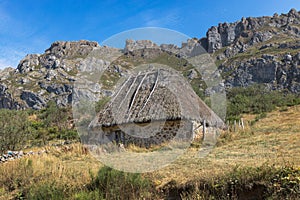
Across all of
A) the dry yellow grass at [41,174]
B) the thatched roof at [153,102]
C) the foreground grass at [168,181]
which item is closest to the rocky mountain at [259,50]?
the thatched roof at [153,102]

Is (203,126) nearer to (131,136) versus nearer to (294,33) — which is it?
(131,136)

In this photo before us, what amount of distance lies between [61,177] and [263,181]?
5.06 m

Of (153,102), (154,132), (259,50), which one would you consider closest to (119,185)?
(154,132)

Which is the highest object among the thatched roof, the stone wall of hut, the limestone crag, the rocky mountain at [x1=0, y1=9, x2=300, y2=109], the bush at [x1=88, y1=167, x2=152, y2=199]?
the limestone crag

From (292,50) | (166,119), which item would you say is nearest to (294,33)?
(292,50)

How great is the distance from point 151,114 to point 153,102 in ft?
3.26

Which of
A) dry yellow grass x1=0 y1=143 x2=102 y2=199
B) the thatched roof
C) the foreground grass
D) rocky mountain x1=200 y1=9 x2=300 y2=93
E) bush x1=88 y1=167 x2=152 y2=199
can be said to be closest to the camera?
the foreground grass

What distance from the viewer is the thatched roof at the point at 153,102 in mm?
13086

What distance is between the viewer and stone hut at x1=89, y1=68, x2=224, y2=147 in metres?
13.1

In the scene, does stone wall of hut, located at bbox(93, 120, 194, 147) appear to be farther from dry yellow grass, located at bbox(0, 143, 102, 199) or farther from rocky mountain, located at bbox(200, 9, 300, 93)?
rocky mountain, located at bbox(200, 9, 300, 93)

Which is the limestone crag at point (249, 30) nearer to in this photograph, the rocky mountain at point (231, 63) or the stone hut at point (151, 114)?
the rocky mountain at point (231, 63)

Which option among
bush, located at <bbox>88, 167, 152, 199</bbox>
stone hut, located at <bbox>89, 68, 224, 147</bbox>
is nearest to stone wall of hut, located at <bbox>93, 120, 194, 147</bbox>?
stone hut, located at <bbox>89, 68, 224, 147</bbox>

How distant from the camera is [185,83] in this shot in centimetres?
1702

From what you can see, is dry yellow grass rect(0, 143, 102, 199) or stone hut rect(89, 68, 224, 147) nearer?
dry yellow grass rect(0, 143, 102, 199)
